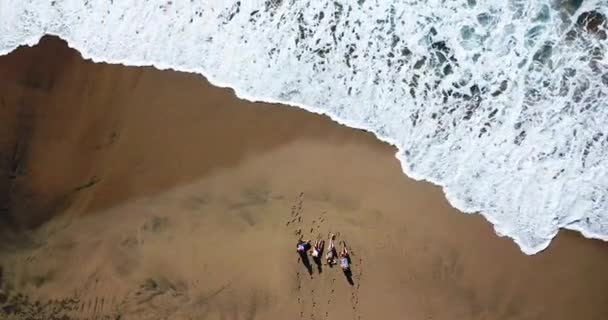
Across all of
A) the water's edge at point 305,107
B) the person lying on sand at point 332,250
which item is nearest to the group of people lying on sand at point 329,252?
the person lying on sand at point 332,250

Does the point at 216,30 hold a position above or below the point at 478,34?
below

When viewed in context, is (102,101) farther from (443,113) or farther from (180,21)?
(443,113)

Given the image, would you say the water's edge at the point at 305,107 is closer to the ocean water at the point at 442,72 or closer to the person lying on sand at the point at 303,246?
the ocean water at the point at 442,72

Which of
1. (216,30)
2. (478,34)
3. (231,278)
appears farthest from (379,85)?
(231,278)

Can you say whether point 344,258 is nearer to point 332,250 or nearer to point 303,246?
point 332,250

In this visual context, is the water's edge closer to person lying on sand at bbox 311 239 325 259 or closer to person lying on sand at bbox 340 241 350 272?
person lying on sand at bbox 340 241 350 272

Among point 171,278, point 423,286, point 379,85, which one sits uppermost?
point 379,85
